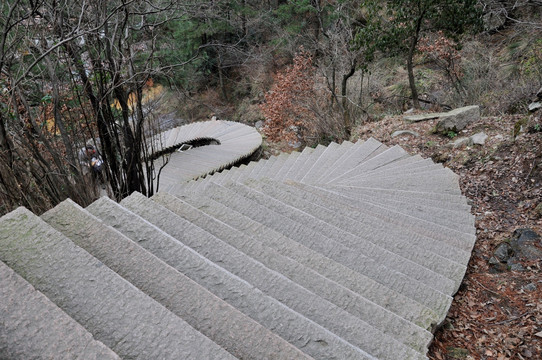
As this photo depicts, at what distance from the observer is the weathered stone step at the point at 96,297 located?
4.30 ft

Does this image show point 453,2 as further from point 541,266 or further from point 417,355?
point 417,355

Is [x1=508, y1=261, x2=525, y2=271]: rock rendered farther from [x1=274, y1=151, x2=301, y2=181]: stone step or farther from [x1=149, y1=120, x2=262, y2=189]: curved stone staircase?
[x1=149, y1=120, x2=262, y2=189]: curved stone staircase

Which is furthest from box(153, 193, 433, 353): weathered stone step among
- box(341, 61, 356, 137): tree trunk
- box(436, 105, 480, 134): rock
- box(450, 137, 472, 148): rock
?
box(341, 61, 356, 137): tree trunk

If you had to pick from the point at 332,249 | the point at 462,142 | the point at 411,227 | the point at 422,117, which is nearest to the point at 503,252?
the point at 411,227

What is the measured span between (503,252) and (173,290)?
11.3 feet

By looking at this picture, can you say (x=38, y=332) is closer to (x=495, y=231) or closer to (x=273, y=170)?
(x=495, y=231)

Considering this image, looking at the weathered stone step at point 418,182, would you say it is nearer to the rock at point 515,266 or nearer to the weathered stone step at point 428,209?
the weathered stone step at point 428,209

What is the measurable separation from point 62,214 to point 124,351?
1119 mm

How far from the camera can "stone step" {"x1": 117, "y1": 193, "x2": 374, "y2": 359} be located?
1648 mm

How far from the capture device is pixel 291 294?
199 cm

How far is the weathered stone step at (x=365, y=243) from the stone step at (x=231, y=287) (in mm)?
1166

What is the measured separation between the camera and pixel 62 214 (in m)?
2.07

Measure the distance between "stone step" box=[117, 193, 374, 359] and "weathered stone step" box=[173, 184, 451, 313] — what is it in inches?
28.1

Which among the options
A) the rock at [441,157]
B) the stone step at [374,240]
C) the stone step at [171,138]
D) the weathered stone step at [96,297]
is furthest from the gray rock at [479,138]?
the stone step at [171,138]
